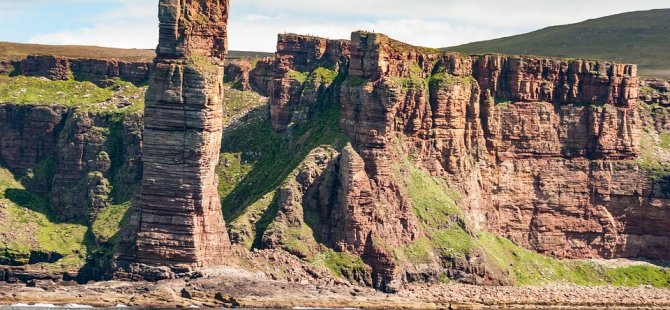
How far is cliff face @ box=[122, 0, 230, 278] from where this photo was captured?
160750 millimetres

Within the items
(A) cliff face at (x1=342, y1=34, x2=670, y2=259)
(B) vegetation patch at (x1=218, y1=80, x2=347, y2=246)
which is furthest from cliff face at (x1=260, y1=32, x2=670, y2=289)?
(B) vegetation patch at (x1=218, y1=80, x2=347, y2=246)

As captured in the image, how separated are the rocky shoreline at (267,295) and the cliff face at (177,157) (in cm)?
304

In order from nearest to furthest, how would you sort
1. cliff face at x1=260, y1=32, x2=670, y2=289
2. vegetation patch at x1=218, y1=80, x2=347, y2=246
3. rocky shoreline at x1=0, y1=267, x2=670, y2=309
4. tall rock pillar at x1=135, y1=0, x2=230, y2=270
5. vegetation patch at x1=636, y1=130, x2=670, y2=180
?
rocky shoreline at x1=0, y1=267, x2=670, y2=309
tall rock pillar at x1=135, y1=0, x2=230, y2=270
vegetation patch at x1=218, y1=80, x2=347, y2=246
cliff face at x1=260, y1=32, x2=670, y2=289
vegetation patch at x1=636, y1=130, x2=670, y2=180

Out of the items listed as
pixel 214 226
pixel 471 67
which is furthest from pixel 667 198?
pixel 214 226

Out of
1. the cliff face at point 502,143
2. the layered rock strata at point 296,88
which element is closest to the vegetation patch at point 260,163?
the layered rock strata at point 296,88

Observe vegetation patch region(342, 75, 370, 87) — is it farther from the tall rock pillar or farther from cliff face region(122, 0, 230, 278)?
cliff face region(122, 0, 230, 278)

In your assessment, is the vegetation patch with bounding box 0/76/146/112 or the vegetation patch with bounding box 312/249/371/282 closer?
the vegetation patch with bounding box 312/249/371/282

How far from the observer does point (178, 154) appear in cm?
16075

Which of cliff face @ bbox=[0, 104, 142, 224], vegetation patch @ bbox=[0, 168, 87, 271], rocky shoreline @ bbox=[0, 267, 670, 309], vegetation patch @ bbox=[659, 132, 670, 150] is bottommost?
rocky shoreline @ bbox=[0, 267, 670, 309]

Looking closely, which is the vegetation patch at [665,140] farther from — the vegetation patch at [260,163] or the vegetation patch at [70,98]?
the vegetation patch at [70,98]

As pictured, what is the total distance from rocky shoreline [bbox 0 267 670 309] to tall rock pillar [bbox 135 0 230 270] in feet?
11.4

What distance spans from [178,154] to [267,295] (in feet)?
53.1

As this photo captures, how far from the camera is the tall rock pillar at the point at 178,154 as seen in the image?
161 metres

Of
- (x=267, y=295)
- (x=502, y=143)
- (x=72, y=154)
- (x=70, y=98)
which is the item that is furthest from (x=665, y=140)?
(x=70, y=98)
